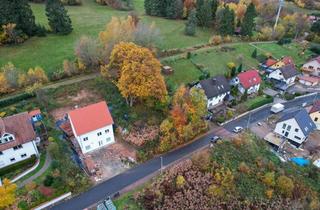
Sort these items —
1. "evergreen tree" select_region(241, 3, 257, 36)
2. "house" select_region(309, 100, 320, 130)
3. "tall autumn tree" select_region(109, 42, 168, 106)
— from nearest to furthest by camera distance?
"tall autumn tree" select_region(109, 42, 168, 106), "house" select_region(309, 100, 320, 130), "evergreen tree" select_region(241, 3, 257, 36)

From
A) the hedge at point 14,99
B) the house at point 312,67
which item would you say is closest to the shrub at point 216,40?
the house at point 312,67

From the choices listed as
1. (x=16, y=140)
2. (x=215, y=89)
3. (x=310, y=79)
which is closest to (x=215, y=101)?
(x=215, y=89)

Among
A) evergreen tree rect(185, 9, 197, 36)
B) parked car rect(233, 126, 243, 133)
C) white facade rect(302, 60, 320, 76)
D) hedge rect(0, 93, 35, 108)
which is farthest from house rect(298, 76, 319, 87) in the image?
hedge rect(0, 93, 35, 108)

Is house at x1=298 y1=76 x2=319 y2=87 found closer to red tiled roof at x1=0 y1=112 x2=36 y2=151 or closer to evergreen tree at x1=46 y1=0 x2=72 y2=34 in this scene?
red tiled roof at x1=0 y1=112 x2=36 y2=151

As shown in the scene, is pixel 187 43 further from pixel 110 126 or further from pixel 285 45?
pixel 110 126

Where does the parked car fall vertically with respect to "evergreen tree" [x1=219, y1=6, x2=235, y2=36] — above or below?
below

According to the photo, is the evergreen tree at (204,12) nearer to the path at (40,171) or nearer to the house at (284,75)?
the house at (284,75)
